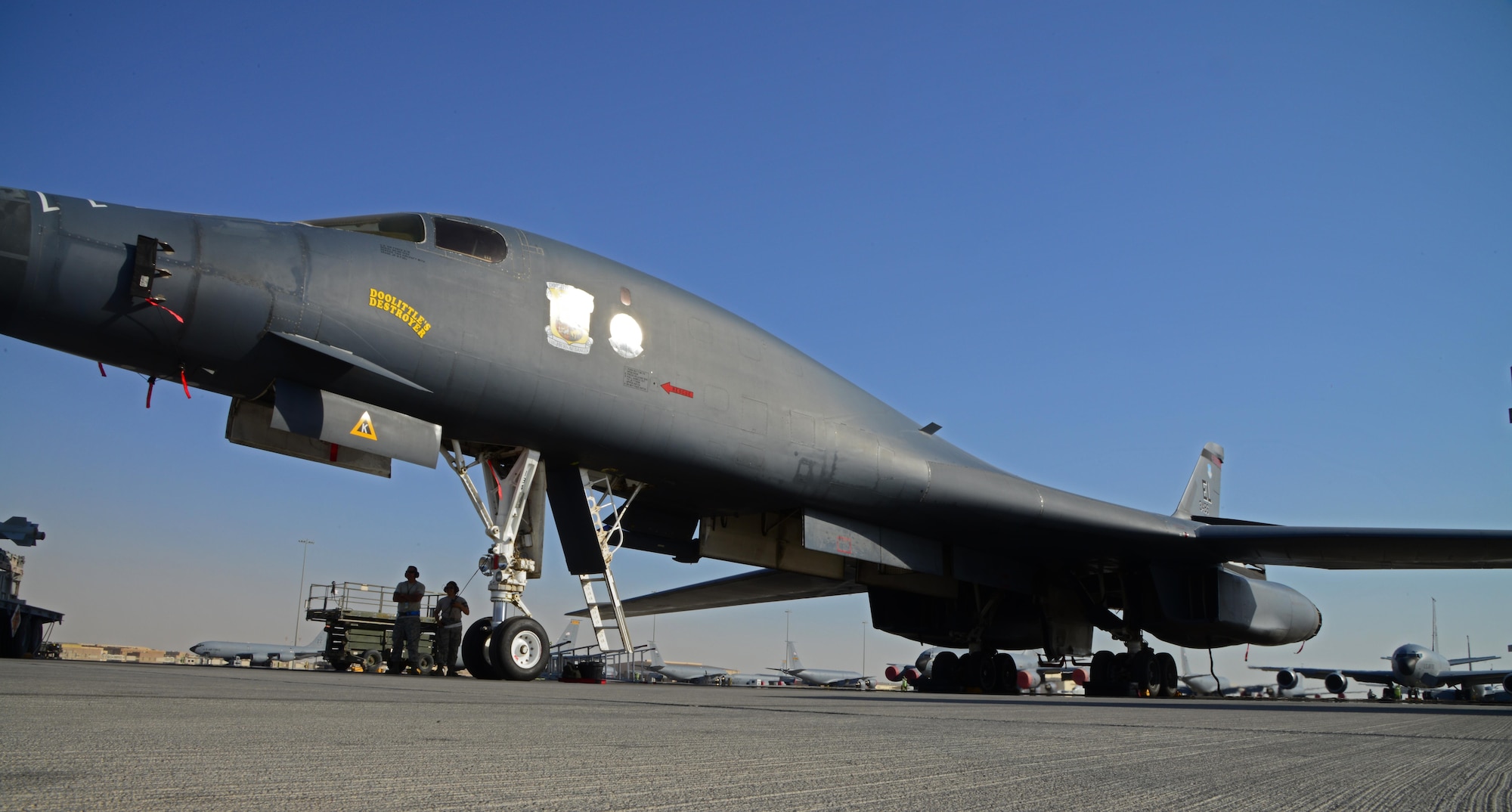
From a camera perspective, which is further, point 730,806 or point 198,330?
point 198,330

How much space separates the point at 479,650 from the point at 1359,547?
1050 cm

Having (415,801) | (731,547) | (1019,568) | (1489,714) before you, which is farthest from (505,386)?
(1019,568)

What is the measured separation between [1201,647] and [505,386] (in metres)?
10.5

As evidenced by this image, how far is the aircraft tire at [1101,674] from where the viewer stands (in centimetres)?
1387

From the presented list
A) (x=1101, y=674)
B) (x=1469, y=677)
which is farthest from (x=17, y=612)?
(x=1469, y=677)

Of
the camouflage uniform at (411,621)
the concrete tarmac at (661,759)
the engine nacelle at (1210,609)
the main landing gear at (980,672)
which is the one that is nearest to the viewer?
the concrete tarmac at (661,759)

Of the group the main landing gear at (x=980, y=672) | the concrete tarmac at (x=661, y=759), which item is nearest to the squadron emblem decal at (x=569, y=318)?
the concrete tarmac at (x=661, y=759)

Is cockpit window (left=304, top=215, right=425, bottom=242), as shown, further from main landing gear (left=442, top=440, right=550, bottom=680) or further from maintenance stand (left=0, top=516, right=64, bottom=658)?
maintenance stand (left=0, top=516, right=64, bottom=658)

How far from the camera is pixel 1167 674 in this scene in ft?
46.0

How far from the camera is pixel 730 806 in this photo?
1478 millimetres

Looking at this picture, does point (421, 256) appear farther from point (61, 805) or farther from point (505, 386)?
point (61, 805)

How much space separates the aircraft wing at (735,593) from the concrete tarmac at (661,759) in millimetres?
11261

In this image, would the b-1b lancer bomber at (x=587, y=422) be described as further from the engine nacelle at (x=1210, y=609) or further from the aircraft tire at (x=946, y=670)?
the aircraft tire at (x=946, y=670)

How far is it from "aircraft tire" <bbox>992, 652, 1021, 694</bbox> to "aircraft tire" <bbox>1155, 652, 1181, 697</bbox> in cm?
202
